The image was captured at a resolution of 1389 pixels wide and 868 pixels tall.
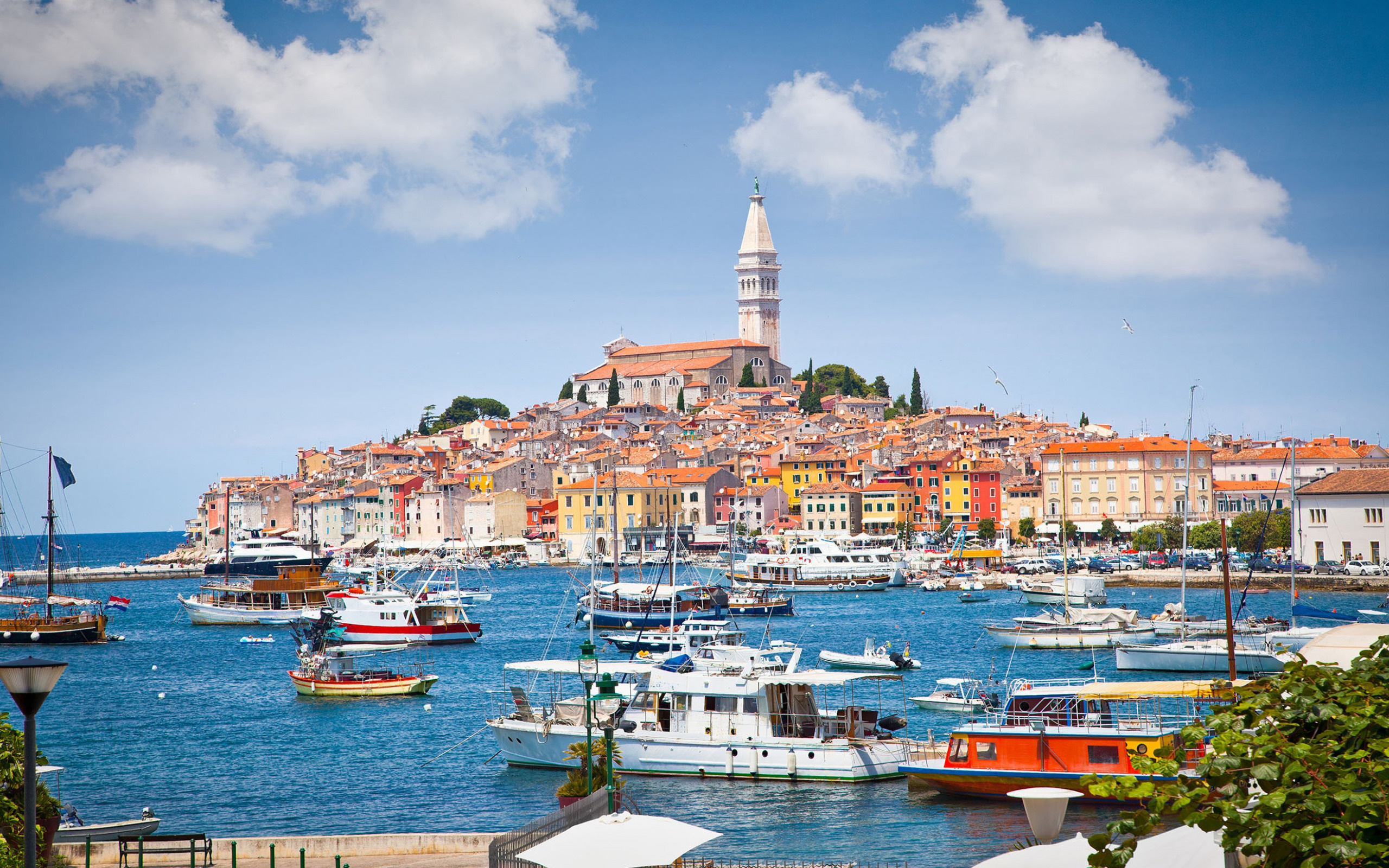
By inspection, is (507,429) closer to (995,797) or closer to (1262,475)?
(1262,475)

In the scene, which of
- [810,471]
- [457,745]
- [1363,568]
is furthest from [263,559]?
[457,745]

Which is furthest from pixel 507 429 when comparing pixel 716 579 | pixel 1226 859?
pixel 1226 859

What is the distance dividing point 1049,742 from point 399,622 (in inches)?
1010

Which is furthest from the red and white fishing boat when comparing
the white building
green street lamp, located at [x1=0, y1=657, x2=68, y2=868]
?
the white building

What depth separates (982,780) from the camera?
1599 cm

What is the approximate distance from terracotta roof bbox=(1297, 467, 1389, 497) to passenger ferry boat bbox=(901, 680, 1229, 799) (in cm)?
4126

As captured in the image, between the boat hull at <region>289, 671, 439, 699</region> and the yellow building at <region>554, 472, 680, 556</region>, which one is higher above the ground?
the yellow building at <region>554, 472, 680, 556</region>

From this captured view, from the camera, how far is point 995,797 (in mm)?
16000

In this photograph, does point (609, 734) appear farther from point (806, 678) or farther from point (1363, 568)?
point (1363, 568)

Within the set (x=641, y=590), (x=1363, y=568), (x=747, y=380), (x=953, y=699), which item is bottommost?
(x=953, y=699)

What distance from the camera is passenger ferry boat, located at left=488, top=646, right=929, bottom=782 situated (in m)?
17.1

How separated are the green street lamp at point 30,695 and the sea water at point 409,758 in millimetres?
9027

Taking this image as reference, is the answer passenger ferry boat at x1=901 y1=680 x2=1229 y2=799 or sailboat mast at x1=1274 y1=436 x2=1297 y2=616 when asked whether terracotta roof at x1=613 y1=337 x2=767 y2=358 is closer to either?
sailboat mast at x1=1274 y1=436 x2=1297 y2=616

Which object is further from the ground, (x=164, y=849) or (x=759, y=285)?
(x=759, y=285)
